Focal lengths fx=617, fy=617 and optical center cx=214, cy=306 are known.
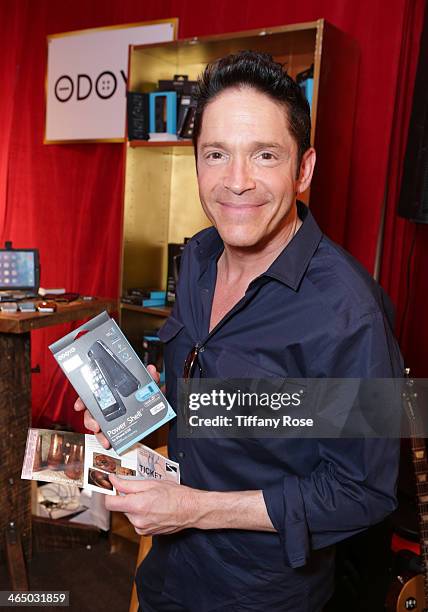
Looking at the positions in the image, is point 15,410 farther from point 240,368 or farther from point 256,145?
point 256,145

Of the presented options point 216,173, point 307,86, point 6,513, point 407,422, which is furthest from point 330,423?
point 6,513

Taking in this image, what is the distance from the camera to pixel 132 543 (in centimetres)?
276

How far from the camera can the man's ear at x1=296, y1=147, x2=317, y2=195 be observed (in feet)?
3.89

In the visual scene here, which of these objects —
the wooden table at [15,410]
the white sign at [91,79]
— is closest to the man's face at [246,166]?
the wooden table at [15,410]

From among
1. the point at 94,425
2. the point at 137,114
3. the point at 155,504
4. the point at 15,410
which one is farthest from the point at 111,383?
the point at 137,114

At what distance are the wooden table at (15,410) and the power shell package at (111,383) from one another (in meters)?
1.17

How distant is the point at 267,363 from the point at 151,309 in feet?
5.52

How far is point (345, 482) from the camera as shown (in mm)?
1007

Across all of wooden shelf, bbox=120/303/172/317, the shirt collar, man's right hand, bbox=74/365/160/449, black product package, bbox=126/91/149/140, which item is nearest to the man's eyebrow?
the shirt collar

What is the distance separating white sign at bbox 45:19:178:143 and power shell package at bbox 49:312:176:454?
7.65ft

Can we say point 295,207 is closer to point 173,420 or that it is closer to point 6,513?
point 173,420

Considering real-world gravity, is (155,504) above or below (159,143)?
below

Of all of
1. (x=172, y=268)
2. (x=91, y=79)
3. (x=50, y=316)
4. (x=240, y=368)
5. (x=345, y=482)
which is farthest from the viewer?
(x=91, y=79)

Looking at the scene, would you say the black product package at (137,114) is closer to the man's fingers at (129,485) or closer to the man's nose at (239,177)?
the man's nose at (239,177)
